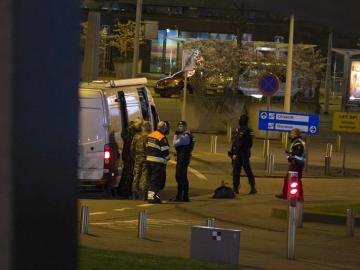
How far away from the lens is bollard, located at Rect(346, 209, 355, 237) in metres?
14.0

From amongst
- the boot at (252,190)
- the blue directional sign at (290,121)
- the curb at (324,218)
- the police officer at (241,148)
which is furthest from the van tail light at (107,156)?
the blue directional sign at (290,121)

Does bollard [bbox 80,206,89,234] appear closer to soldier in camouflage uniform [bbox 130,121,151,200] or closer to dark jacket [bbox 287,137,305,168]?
soldier in camouflage uniform [bbox 130,121,151,200]

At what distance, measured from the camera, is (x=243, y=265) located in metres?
10.8

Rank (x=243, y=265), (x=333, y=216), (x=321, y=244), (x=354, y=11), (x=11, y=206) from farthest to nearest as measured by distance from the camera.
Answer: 1. (x=333, y=216)
2. (x=321, y=244)
3. (x=243, y=265)
4. (x=354, y=11)
5. (x=11, y=206)

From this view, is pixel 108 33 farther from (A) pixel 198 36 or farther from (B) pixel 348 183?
(B) pixel 348 183

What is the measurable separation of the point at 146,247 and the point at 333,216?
4.67 meters

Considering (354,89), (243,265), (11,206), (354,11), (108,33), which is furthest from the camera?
(108,33)

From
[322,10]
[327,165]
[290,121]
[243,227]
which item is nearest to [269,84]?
[290,121]

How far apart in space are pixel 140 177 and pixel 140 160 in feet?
1.15

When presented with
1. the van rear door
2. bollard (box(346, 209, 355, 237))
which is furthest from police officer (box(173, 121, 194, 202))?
bollard (box(346, 209, 355, 237))

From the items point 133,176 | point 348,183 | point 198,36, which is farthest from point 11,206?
point 198,36

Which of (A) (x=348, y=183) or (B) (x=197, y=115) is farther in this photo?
(B) (x=197, y=115)

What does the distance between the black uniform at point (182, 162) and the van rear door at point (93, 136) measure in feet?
5.46

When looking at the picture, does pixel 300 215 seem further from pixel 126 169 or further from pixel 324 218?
pixel 126 169
